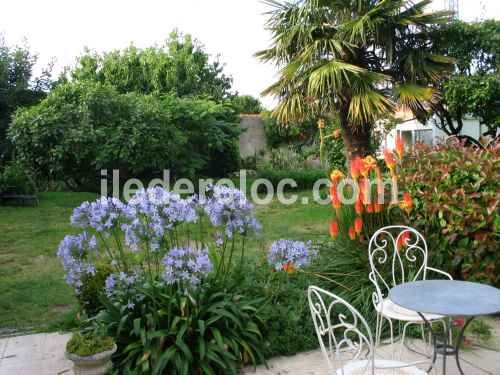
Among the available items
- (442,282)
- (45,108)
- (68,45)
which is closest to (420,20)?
(442,282)

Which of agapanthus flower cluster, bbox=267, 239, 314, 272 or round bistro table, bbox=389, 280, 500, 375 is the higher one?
agapanthus flower cluster, bbox=267, 239, 314, 272

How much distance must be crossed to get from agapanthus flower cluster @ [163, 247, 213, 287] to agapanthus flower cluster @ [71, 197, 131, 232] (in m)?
0.40

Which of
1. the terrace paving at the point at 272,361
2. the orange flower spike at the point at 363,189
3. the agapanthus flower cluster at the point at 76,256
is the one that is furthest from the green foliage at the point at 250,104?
the agapanthus flower cluster at the point at 76,256

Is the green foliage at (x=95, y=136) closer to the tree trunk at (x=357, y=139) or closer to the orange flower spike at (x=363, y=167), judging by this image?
the tree trunk at (x=357, y=139)

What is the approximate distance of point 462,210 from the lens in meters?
3.89

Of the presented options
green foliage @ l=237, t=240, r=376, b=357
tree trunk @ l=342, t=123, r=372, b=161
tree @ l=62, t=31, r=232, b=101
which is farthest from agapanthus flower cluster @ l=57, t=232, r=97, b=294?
tree @ l=62, t=31, r=232, b=101

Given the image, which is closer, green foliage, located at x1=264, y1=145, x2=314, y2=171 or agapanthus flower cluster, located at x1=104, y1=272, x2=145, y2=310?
agapanthus flower cluster, located at x1=104, y1=272, x2=145, y2=310

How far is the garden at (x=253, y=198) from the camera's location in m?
2.93

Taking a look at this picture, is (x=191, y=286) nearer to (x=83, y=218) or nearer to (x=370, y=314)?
(x=83, y=218)

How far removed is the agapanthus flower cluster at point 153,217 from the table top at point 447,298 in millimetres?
1375

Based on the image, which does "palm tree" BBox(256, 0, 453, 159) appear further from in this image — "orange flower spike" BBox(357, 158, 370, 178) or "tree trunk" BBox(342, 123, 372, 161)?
"orange flower spike" BBox(357, 158, 370, 178)

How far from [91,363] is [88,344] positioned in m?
Result: 0.11

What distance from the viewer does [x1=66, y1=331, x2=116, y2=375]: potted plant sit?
2.56 metres

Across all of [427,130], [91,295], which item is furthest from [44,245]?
[427,130]
